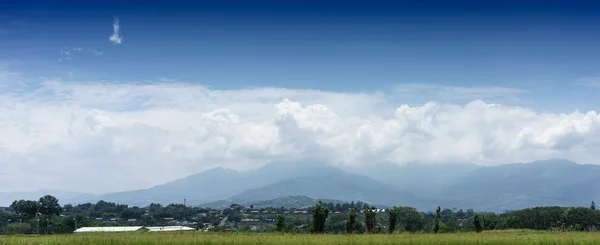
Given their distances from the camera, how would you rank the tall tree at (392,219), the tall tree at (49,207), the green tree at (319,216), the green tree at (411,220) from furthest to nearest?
the tall tree at (49,207), the green tree at (411,220), the tall tree at (392,219), the green tree at (319,216)

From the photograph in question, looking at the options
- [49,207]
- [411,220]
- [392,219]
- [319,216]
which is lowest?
[411,220]

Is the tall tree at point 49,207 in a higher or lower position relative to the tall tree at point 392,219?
higher

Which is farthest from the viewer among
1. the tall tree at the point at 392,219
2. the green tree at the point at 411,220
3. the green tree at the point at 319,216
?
the green tree at the point at 411,220

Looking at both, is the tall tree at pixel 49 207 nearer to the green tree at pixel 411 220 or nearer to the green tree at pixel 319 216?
the green tree at pixel 411 220

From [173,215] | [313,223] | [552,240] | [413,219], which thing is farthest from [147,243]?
[173,215]

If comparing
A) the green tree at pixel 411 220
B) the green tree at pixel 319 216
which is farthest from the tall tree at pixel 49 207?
the green tree at pixel 319 216

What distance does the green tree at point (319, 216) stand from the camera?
48000mm

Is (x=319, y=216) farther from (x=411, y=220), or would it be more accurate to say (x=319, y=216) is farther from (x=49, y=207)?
(x=49, y=207)

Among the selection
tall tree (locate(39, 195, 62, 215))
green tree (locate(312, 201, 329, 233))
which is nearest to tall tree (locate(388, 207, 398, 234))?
green tree (locate(312, 201, 329, 233))

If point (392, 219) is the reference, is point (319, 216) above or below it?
above

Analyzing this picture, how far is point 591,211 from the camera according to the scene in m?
90.4

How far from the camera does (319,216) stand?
48094 mm

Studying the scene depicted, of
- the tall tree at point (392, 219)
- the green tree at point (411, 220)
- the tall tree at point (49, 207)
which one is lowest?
the green tree at point (411, 220)

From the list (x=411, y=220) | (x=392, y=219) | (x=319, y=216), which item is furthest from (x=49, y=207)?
(x=392, y=219)
